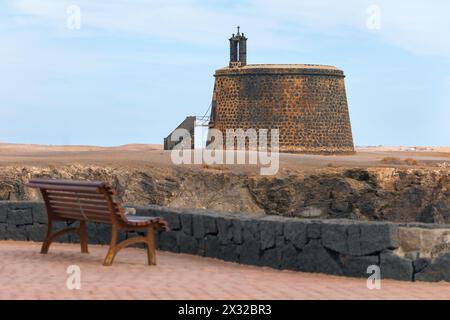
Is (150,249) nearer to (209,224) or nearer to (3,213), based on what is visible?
(209,224)

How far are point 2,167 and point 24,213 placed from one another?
38.9ft

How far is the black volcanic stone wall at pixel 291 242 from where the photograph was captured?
28.6ft

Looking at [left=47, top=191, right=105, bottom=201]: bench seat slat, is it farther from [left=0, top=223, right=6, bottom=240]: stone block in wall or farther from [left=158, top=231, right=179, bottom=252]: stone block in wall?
[left=0, top=223, right=6, bottom=240]: stone block in wall

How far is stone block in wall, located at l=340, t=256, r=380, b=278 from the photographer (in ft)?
28.8

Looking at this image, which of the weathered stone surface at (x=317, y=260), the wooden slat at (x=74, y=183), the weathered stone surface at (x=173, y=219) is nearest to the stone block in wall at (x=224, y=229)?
the weathered stone surface at (x=173, y=219)

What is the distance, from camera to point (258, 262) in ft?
32.5

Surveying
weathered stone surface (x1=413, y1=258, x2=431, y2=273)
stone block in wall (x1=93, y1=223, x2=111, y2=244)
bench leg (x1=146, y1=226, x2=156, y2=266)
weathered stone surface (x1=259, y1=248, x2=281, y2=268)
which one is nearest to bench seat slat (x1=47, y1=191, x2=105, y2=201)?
bench leg (x1=146, y1=226, x2=156, y2=266)

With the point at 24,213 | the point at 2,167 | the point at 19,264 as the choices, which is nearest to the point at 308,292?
the point at 19,264

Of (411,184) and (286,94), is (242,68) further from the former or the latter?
(411,184)

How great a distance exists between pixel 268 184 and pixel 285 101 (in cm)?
1123

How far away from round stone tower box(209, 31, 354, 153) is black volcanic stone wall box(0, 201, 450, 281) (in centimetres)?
2679

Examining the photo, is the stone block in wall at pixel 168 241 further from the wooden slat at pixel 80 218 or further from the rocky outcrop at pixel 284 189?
the rocky outcrop at pixel 284 189

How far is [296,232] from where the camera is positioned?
30.9ft
